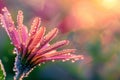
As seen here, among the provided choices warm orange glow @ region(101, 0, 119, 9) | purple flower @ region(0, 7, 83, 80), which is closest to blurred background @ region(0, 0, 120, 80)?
warm orange glow @ region(101, 0, 119, 9)

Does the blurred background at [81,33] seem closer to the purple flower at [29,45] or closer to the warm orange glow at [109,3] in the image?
the warm orange glow at [109,3]

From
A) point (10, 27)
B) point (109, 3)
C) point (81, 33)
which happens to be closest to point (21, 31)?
point (10, 27)

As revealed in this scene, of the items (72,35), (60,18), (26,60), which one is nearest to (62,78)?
(72,35)

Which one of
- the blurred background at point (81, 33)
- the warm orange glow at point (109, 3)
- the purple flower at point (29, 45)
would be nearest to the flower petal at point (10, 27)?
the purple flower at point (29, 45)

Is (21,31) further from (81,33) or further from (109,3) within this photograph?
(109,3)

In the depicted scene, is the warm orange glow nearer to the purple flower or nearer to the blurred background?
the blurred background
